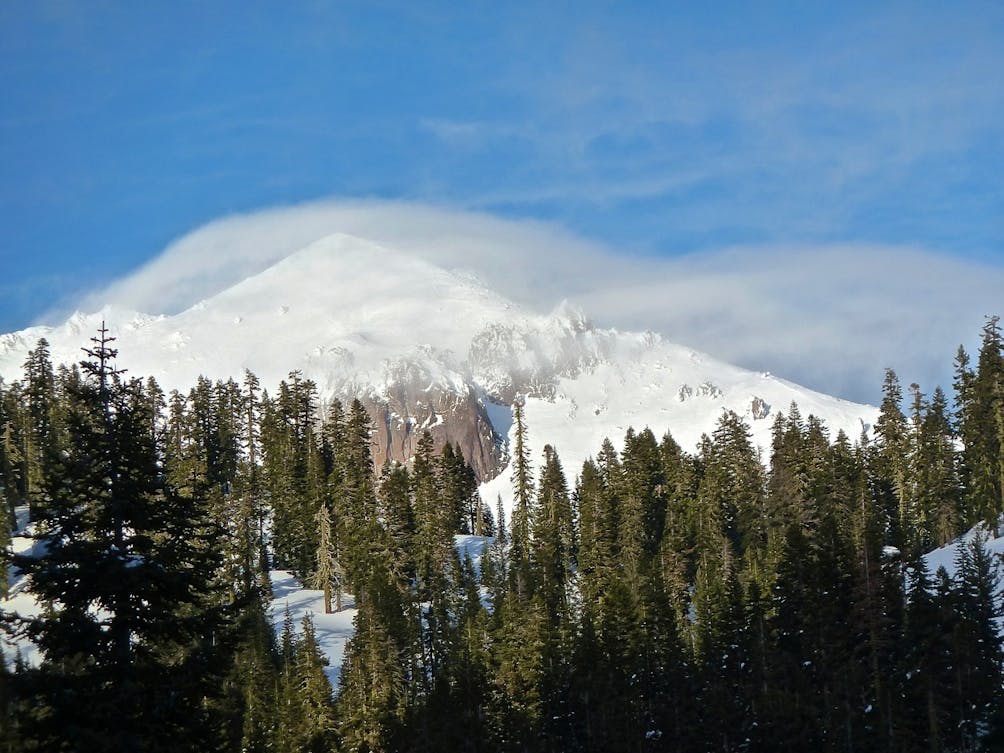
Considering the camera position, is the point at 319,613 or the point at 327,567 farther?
the point at 319,613

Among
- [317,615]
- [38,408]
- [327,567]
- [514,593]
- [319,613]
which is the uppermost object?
→ [38,408]

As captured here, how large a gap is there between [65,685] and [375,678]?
50.6 metres

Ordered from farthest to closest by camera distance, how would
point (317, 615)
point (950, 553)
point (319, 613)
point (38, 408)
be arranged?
point (38, 408) < point (319, 613) < point (317, 615) < point (950, 553)

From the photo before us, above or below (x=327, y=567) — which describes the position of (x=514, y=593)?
below

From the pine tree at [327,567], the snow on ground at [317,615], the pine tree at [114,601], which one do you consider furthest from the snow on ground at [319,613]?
the pine tree at [114,601]

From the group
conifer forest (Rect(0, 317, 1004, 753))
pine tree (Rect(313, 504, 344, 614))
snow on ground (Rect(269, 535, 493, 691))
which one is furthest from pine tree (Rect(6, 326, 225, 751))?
pine tree (Rect(313, 504, 344, 614))

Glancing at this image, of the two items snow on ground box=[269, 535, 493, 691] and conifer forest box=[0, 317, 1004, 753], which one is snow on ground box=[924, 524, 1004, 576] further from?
snow on ground box=[269, 535, 493, 691]

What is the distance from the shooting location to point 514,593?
7244cm

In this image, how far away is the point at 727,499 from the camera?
9806 cm

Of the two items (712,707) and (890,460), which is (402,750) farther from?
(890,460)

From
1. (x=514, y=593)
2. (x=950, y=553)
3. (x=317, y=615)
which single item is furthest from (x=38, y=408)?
(x=950, y=553)

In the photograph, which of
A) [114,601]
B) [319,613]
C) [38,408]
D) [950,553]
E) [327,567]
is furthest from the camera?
[38,408]

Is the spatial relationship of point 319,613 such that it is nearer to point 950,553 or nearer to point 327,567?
point 327,567

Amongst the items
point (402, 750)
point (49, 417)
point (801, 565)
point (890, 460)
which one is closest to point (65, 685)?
point (402, 750)
